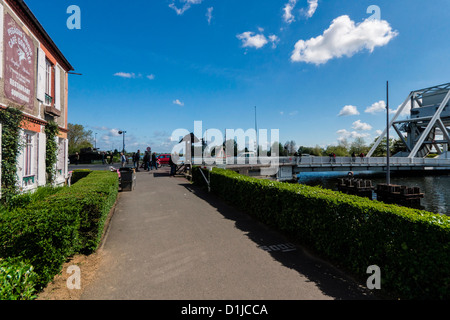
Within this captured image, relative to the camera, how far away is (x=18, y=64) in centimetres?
723

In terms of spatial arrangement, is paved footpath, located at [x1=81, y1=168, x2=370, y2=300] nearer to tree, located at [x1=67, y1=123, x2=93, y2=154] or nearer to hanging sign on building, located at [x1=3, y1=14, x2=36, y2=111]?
hanging sign on building, located at [x1=3, y1=14, x2=36, y2=111]

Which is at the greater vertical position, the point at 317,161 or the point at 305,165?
the point at 317,161

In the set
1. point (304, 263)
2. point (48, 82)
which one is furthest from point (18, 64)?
point (304, 263)

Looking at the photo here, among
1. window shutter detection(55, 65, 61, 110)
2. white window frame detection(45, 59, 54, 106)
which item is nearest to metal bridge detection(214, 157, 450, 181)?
window shutter detection(55, 65, 61, 110)

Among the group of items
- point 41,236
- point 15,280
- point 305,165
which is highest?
point 305,165

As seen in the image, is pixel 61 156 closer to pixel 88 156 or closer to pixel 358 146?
pixel 88 156

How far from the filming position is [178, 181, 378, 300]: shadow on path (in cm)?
373

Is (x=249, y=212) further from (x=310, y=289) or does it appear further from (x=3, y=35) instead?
(x=3, y=35)

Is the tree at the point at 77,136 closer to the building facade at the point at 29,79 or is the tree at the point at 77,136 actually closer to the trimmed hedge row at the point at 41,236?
the building facade at the point at 29,79

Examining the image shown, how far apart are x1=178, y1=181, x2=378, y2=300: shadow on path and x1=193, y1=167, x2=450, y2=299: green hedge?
0.28 m

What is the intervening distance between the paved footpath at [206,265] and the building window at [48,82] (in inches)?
261

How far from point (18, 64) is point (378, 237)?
11.0m
